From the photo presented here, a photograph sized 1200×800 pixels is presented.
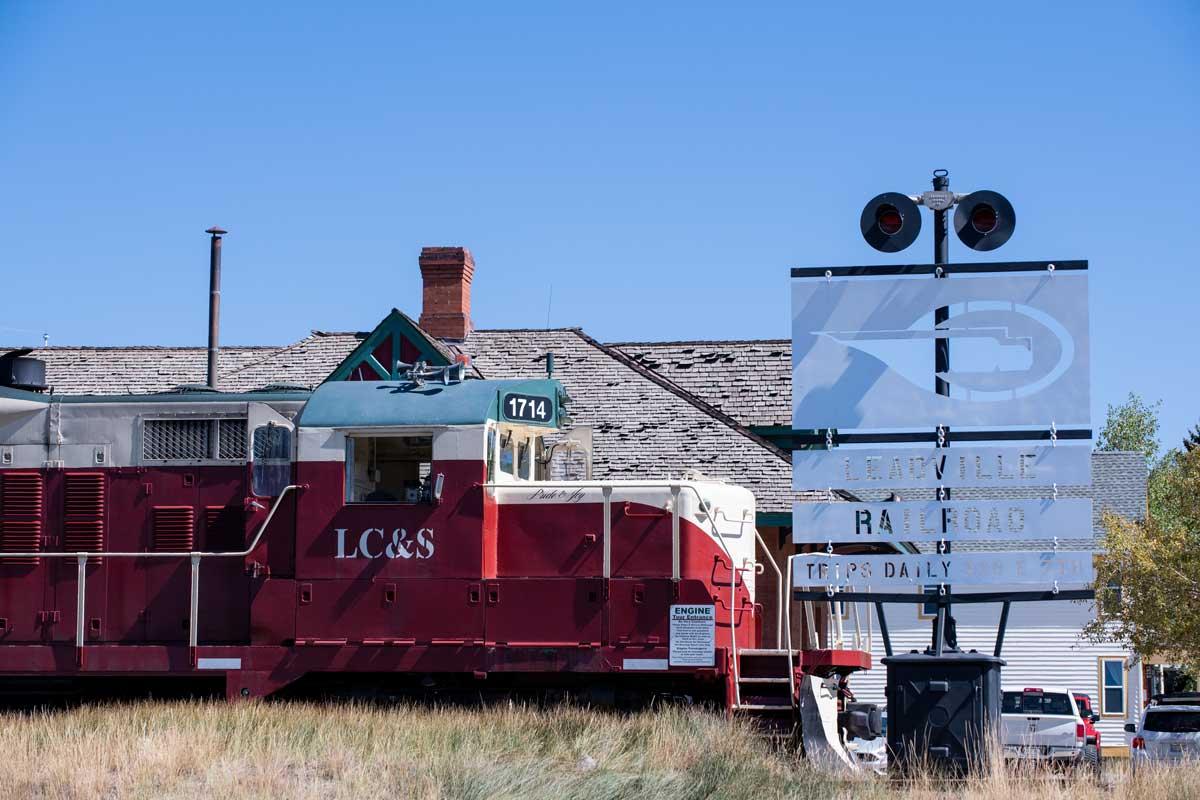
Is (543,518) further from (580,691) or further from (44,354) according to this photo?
(44,354)

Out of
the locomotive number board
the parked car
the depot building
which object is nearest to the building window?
the depot building

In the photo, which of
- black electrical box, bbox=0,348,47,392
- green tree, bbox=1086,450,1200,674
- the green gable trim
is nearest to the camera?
black electrical box, bbox=0,348,47,392

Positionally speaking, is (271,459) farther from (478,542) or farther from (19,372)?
(19,372)

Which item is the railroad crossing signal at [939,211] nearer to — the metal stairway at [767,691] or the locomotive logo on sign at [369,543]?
the metal stairway at [767,691]

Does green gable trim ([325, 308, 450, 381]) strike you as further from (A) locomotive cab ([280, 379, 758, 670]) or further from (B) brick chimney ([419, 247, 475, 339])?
(A) locomotive cab ([280, 379, 758, 670])

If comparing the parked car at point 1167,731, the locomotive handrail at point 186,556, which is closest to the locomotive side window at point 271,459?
the locomotive handrail at point 186,556

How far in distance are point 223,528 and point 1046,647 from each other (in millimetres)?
23128

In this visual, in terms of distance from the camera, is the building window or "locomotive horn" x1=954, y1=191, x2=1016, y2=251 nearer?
"locomotive horn" x1=954, y1=191, x2=1016, y2=251

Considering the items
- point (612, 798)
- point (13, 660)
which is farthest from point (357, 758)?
point (13, 660)

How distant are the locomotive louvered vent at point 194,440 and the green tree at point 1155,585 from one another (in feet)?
56.3

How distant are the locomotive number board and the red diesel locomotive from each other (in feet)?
0.07

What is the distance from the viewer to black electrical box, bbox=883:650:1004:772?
11.9 meters

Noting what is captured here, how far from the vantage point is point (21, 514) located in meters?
15.9

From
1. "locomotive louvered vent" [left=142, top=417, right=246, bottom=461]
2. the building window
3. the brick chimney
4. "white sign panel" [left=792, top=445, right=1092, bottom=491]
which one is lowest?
the building window
